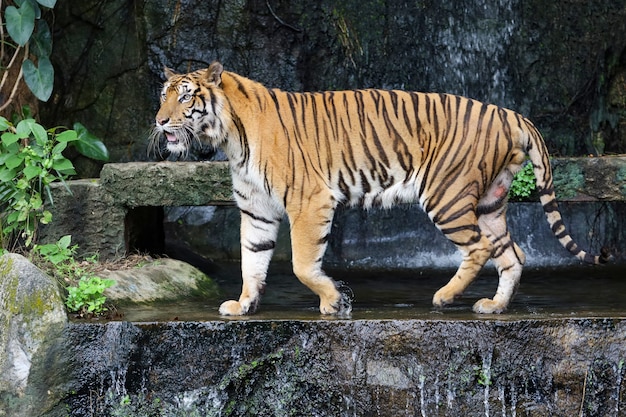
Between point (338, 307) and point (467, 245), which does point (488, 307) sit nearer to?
point (467, 245)

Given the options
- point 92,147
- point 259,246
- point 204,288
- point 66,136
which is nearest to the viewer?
point 259,246

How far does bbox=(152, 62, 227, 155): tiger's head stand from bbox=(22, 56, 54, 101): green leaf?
2.00 m

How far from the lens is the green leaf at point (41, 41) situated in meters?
7.39

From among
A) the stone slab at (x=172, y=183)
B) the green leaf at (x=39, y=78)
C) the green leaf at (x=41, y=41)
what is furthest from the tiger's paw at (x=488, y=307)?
the green leaf at (x=41, y=41)

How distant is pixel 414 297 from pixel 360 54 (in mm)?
4025

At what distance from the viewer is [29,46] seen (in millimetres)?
7461

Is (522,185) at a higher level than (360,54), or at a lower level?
lower

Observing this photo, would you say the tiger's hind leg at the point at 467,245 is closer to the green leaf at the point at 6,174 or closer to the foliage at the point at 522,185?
the foliage at the point at 522,185

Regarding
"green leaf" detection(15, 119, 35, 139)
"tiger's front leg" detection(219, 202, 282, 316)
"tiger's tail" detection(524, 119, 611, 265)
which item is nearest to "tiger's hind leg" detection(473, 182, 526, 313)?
"tiger's tail" detection(524, 119, 611, 265)

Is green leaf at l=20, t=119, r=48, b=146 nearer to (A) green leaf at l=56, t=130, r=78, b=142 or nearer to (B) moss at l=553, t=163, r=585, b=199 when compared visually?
(A) green leaf at l=56, t=130, r=78, b=142

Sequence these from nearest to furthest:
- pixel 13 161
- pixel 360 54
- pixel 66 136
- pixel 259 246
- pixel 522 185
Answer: pixel 259 246 → pixel 13 161 → pixel 66 136 → pixel 522 185 → pixel 360 54

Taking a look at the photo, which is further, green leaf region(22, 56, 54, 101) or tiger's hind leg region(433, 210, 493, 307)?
green leaf region(22, 56, 54, 101)

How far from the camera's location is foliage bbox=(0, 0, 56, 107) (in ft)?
22.6

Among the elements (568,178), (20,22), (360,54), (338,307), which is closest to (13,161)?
(20,22)
